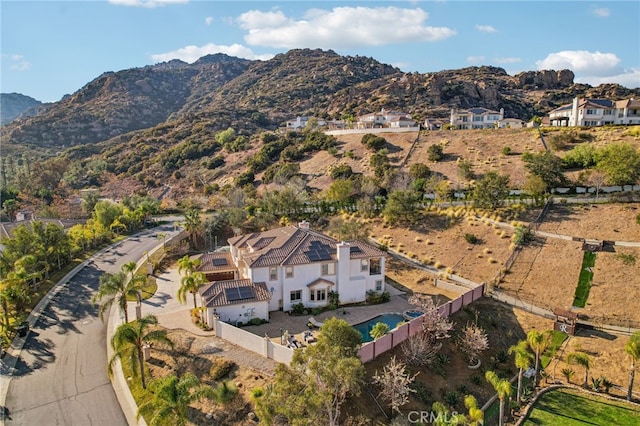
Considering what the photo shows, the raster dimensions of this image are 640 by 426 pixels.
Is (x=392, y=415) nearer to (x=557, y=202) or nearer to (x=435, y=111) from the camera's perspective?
(x=557, y=202)

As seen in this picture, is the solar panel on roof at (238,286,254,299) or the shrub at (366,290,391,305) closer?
the solar panel on roof at (238,286,254,299)

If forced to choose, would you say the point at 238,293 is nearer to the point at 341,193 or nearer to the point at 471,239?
the point at 471,239

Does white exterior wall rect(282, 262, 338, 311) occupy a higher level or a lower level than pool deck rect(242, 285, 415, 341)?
higher

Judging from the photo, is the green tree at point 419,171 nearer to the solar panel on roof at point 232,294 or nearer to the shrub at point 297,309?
the shrub at point 297,309

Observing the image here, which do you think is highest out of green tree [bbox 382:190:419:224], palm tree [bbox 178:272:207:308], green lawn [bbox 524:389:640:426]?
green tree [bbox 382:190:419:224]

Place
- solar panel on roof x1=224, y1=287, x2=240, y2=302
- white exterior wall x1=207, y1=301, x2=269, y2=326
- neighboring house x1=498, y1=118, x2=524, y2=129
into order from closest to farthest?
white exterior wall x1=207, y1=301, x2=269, y2=326
solar panel on roof x1=224, y1=287, x2=240, y2=302
neighboring house x1=498, y1=118, x2=524, y2=129

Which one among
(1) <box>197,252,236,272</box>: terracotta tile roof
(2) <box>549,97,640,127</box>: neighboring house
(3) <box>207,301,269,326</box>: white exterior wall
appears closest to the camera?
(3) <box>207,301,269,326</box>: white exterior wall

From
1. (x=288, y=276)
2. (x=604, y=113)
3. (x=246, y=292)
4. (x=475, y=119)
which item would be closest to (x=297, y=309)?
(x=288, y=276)

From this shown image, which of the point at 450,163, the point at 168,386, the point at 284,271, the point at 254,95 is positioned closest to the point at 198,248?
the point at 284,271

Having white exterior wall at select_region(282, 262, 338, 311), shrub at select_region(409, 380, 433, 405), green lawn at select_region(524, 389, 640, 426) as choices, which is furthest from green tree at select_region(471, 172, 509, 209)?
shrub at select_region(409, 380, 433, 405)

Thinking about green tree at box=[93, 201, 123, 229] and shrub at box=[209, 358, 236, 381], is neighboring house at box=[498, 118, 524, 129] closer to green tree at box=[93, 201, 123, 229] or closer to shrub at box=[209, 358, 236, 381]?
green tree at box=[93, 201, 123, 229]
